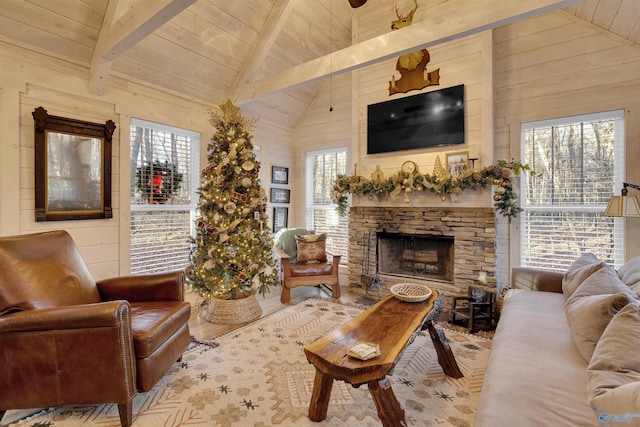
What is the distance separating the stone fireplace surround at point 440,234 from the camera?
11.4 ft

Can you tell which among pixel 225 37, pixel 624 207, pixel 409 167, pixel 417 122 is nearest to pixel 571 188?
pixel 624 207

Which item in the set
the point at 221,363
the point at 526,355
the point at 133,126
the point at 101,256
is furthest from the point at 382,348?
the point at 133,126

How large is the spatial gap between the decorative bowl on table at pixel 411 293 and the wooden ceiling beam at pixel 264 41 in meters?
3.17

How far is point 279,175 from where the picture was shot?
16.9 feet

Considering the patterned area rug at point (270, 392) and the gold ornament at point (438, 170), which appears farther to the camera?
the gold ornament at point (438, 170)

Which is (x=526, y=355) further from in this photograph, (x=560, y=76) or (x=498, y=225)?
(x=560, y=76)

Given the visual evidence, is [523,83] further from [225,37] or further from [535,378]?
[225,37]

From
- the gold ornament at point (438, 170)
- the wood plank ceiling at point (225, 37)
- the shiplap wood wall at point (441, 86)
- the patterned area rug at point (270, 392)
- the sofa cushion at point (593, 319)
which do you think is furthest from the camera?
the gold ornament at point (438, 170)

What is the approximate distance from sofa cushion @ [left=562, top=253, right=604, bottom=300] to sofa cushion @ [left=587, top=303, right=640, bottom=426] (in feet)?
2.90

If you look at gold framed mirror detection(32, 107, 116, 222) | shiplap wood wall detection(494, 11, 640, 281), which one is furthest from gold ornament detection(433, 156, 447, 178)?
gold framed mirror detection(32, 107, 116, 222)

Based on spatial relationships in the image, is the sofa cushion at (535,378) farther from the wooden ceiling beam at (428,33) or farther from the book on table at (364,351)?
the wooden ceiling beam at (428,33)

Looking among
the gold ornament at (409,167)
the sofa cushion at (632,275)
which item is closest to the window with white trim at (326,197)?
the gold ornament at (409,167)

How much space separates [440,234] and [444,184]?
645 millimetres

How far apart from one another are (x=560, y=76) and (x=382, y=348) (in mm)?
3497
